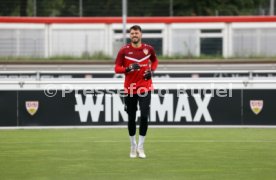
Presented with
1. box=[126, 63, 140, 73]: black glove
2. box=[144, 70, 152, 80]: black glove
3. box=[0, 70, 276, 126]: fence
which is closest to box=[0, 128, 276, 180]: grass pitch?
box=[0, 70, 276, 126]: fence

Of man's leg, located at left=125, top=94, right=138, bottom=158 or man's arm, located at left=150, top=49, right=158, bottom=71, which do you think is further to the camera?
man's arm, located at left=150, top=49, right=158, bottom=71

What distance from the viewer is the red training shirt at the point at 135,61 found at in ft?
37.8

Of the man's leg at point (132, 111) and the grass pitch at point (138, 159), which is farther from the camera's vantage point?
the man's leg at point (132, 111)

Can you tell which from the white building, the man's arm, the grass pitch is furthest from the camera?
the white building

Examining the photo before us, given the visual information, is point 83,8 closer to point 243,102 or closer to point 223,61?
point 223,61

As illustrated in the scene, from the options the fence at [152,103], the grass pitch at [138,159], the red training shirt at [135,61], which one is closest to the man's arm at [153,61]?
the red training shirt at [135,61]

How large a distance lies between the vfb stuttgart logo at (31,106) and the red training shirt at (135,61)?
5277mm

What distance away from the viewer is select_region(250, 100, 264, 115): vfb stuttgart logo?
16.6 metres

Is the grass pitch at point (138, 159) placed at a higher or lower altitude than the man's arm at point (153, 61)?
lower

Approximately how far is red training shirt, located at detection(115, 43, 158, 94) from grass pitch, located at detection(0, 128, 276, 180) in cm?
107

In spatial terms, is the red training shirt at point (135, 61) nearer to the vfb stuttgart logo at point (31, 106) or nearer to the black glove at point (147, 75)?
the black glove at point (147, 75)

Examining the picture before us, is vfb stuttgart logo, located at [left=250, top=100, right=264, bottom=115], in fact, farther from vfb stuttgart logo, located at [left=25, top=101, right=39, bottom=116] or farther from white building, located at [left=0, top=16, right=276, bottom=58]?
white building, located at [left=0, top=16, right=276, bottom=58]

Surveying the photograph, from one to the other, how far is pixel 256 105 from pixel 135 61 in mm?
5693

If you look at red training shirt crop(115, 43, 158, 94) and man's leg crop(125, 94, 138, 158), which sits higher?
red training shirt crop(115, 43, 158, 94)
